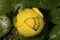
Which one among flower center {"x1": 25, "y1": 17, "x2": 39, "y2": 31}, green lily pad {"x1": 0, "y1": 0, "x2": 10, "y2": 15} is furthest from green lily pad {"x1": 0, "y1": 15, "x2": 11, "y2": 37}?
flower center {"x1": 25, "y1": 17, "x2": 39, "y2": 31}

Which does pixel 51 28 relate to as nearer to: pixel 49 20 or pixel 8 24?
pixel 49 20

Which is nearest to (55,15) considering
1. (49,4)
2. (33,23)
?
(49,4)

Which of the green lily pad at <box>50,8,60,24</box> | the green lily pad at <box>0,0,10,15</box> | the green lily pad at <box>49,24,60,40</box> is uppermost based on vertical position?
the green lily pad at <box>0,0,10,15</box>

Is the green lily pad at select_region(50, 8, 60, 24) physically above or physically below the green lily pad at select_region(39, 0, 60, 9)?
below

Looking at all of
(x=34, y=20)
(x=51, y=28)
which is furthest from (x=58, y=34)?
(x=34, y=20)

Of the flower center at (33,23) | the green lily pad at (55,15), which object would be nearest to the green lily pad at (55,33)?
the green lily pad at (55,15)

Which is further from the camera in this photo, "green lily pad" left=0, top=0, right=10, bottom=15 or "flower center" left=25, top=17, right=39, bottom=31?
"green lily pad" left=0, top=0, right=10, bottom=15

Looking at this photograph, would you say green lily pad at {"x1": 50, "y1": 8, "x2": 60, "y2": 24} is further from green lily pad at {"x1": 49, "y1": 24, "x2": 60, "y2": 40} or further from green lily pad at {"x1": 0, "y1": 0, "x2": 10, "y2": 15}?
green lily pad at {"x1": 0, "y1": 0, "x2": 10, "y2": 15}
